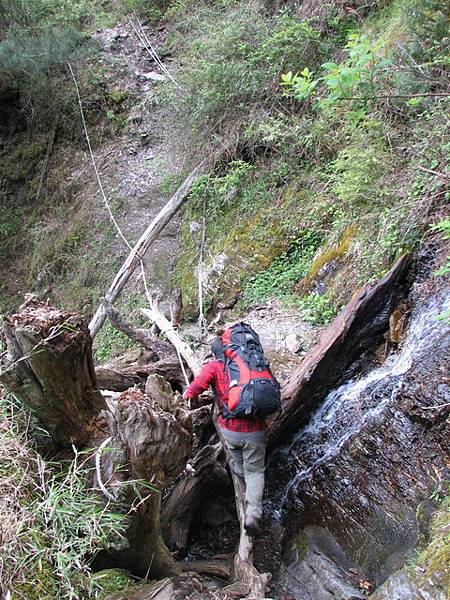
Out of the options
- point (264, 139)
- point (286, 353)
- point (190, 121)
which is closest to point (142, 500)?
point (286, 353)

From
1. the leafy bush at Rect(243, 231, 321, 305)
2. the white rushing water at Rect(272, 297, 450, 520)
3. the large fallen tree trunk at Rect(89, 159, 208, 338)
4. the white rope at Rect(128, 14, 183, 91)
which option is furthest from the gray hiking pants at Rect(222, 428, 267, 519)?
the white rope at Rect(128, 14, 183, 91)

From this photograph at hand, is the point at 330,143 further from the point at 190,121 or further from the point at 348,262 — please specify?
the point at 190,121

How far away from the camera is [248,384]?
12.6 feet

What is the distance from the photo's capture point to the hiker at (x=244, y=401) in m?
3.83

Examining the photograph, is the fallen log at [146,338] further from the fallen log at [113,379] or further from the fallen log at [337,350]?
the fallen log at [337,350]

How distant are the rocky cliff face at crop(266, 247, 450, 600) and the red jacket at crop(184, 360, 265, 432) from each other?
1075mm

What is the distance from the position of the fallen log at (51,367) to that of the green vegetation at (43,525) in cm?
19

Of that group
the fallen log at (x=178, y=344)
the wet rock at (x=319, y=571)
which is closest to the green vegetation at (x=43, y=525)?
the wet rock at (x=319, y=571)

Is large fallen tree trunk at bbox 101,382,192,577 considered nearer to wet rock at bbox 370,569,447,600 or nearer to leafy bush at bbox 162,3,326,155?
wet rock at bbox 370,569,447,600

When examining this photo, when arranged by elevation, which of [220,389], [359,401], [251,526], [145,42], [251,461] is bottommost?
[359,401]

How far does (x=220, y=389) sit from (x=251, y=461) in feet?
2.24

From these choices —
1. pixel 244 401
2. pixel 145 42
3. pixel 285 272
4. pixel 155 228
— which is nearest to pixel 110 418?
pixel 244 401

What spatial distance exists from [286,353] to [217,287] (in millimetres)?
2727

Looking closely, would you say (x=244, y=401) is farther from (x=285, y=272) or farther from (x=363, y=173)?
(x=285, y=272)
